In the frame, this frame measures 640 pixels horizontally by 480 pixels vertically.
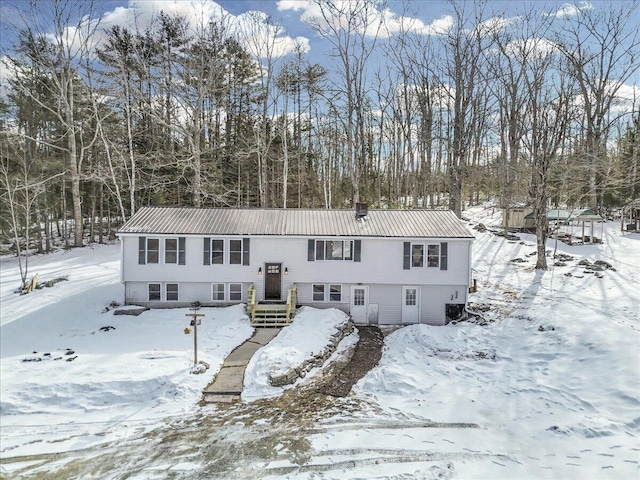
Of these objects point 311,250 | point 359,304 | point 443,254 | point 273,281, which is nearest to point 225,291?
point 273,281

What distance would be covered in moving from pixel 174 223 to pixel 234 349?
6.92 meters

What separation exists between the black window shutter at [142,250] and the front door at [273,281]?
16.7ft

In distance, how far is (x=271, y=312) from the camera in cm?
1600

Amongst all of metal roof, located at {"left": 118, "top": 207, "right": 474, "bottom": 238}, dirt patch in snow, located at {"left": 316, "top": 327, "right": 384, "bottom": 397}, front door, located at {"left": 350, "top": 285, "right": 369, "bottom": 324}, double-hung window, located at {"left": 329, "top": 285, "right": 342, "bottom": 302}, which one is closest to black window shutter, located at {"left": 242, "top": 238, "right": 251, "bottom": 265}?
metal roof, located at {"left": 118, "top": 207, "right": 474, "bottom": 238}

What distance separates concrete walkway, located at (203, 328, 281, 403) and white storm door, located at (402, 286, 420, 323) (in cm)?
566

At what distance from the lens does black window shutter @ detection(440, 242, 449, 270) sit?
16.7 meters

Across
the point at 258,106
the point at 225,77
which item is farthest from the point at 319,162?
the point at 225,77

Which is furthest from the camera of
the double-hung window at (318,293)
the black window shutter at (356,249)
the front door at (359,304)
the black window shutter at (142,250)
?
the double-hung window at (318,293)

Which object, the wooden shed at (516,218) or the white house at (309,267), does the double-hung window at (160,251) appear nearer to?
the white house at (309,267)

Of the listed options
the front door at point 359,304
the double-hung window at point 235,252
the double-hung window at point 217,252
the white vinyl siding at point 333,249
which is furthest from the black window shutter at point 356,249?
the double-hung window at point 217,252

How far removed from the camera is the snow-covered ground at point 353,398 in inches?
312

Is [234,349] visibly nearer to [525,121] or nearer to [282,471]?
[282,471]

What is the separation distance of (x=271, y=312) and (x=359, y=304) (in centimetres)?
384

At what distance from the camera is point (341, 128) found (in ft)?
107
